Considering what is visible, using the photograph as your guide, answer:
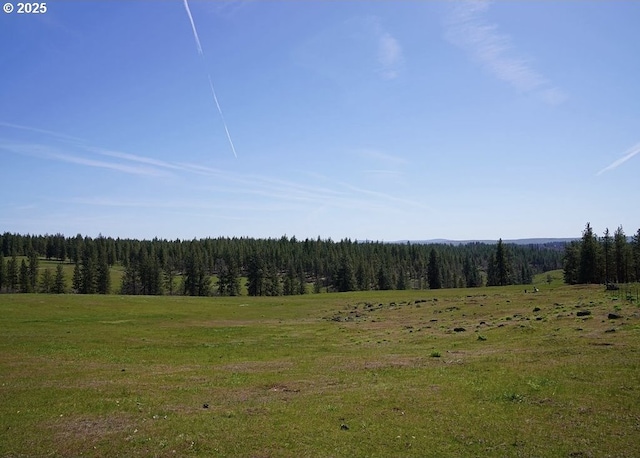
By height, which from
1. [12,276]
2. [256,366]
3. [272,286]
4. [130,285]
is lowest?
[272,286]

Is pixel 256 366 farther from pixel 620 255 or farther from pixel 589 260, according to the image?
pixel 620 255

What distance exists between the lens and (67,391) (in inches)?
993

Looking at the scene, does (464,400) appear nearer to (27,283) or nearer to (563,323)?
(563,323)

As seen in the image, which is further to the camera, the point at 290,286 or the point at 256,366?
the point at 290,286

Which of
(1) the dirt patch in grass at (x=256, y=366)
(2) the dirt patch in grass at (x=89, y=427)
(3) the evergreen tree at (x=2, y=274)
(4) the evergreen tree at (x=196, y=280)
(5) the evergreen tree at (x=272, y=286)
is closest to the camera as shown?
(2) the dirt patch in grass at (x=89, y=427)

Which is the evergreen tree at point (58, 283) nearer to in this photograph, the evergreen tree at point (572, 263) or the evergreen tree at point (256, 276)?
the evergreen tree at point (256, 276)

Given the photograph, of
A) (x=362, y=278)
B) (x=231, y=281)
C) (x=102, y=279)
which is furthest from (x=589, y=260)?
(x=102, y=279)

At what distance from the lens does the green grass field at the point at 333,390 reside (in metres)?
16.2

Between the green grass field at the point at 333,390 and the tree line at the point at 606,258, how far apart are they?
74.9 metres

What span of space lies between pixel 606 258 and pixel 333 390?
12272 cm

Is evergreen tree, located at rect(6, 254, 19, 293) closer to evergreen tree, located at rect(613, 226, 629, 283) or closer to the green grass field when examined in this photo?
the green grass field

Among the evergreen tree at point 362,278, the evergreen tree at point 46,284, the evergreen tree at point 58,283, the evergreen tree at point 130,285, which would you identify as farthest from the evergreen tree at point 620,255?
the evergreen tree at point 46,284

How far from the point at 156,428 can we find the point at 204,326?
44.2 m

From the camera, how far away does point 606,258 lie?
384 feet
